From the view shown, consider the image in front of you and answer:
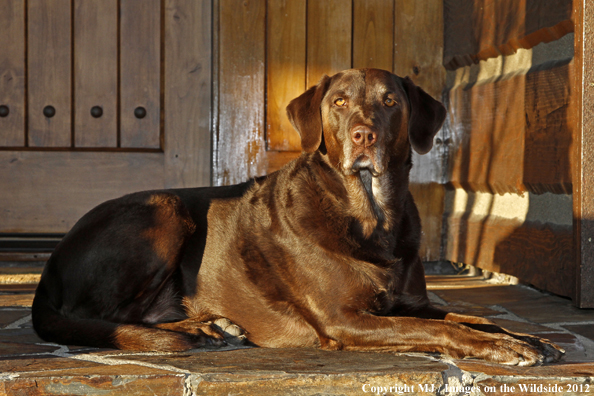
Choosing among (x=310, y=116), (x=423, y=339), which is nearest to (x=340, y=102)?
(x=310, y=116)

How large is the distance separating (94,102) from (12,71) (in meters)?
0.62

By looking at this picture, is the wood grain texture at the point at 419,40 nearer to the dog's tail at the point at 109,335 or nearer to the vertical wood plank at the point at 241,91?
the vertical wood plank at the point at 241,91

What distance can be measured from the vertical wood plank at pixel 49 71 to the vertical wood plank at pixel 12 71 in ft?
0.18

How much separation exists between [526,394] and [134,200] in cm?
194

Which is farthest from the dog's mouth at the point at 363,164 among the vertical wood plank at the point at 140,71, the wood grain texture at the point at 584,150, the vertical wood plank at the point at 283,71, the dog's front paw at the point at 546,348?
the vertical wood plank at the point at 140,71

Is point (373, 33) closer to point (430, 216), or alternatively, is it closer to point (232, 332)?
point (430, 216)

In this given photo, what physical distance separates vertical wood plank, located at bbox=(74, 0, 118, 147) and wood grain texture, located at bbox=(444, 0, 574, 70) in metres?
2.53

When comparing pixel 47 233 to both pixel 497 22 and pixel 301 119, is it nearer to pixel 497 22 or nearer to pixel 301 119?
pixel 301 119

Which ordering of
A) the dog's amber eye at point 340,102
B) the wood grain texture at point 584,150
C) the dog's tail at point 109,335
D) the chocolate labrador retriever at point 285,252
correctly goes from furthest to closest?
the wood grain texture at point 584,150
the dog's amber eye at point 340,102
the chocolate labrador retriever at point 285,252
the dog's tail at point 109,335

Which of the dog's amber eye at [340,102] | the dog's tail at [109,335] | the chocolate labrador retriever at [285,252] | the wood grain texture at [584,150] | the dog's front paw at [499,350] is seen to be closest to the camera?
the dog's front paw at [499,350]

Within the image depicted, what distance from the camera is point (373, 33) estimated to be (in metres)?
4.59

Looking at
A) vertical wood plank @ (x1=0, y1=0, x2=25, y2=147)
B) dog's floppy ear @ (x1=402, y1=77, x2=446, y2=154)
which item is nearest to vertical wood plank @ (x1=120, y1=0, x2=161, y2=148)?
vertical wood plank @ (x1=0, y1=0, x2=25, y2=147)

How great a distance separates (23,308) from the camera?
3359mm

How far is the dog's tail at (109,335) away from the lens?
2.37 m
